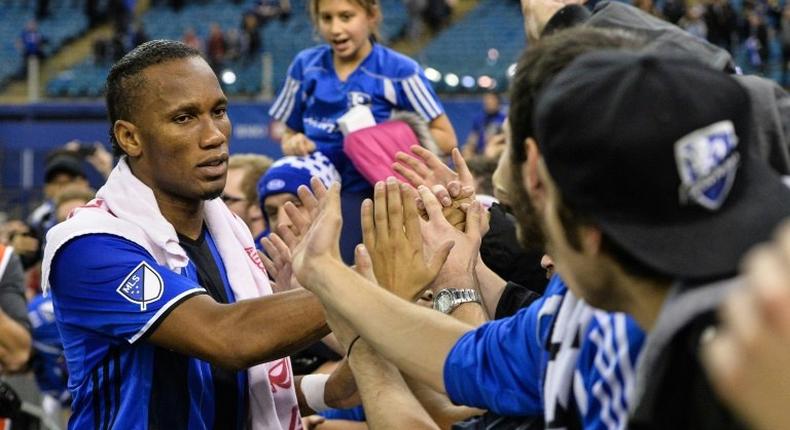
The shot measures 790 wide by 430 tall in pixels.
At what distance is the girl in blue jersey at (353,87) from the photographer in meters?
5.83

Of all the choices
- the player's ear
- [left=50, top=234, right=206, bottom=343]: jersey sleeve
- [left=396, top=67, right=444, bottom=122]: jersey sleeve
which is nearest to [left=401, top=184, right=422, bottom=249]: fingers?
[left=50, top=234, right=206, bottom=343]: jersey sleeve

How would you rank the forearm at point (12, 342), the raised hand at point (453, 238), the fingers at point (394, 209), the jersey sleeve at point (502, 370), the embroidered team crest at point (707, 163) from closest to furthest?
1. the embroidered team crest at point (707, 163)
2. the jersey sleeve at point (502, 370)
3. the fingers at point (394, 209)
4. the raised hand at point (453, 238)
5. the forearm at point (12, 342)

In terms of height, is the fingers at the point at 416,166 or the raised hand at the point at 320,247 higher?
the raised hand at the point at 320,247

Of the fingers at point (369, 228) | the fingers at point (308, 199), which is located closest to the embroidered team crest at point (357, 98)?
the fingers at point (308, 199)

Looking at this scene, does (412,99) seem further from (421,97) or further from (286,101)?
(286,101)

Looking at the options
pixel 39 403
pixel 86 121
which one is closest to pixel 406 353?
pixel 39 403

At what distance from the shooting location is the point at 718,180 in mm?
1646

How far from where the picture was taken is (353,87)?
19.4 feet

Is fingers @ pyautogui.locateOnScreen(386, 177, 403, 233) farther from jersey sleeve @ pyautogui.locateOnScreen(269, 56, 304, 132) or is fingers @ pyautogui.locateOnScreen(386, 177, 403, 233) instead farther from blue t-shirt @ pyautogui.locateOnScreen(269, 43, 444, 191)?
jersey sleeve @ pyautogui.locateOnScreen(269, 56, 304, 132)

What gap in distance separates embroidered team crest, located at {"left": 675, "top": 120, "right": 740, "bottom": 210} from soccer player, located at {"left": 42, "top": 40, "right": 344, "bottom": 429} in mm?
1523

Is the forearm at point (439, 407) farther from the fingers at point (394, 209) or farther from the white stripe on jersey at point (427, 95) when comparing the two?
the white stripe on jersey at point (427, 95)

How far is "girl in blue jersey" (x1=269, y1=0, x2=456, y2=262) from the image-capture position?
229 inches

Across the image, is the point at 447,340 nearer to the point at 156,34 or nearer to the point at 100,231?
the point at 100,231

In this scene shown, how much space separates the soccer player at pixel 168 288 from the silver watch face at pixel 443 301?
0.95ft
